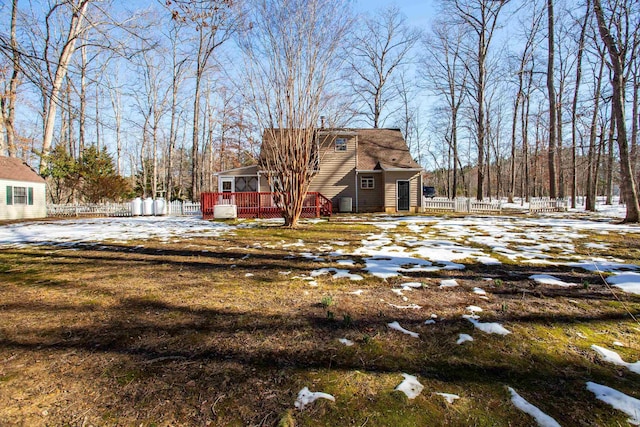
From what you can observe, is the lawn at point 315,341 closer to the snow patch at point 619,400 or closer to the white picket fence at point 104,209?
the snow patch at point 619,400

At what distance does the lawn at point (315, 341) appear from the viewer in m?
1.77

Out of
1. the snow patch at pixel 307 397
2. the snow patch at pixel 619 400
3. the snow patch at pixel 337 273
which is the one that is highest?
the snow patch at pixel 337 273

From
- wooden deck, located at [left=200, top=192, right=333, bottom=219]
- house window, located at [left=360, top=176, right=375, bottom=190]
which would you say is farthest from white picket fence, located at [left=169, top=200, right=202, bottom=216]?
house window, located at [left=360, top=176, right=375, bottom=190]

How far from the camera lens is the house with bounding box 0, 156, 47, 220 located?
1630 centimetres

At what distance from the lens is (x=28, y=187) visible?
17469 mm

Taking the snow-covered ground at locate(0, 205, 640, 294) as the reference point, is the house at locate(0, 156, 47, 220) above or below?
above

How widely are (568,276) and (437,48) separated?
2621 centimetres

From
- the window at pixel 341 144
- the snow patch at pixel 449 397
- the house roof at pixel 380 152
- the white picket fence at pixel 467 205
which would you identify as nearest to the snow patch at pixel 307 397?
the snow patch at pixel 449 397

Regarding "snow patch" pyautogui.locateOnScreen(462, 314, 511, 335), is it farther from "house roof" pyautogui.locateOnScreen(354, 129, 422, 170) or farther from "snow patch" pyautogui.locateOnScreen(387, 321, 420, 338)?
"house roof" pyautogui.locateOnScreen(354, 129, 422, 170)

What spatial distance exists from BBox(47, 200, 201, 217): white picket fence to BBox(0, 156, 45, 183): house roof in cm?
192

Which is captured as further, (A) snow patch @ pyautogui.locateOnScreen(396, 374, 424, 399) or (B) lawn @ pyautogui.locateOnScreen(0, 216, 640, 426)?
(A) snow patch @ pyautogui.locateOnScreen(396, 374, 424, 399)

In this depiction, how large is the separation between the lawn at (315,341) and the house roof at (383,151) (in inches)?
553

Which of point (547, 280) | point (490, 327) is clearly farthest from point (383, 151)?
point (490, 327)

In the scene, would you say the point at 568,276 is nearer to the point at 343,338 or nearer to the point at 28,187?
the point at 343,338
